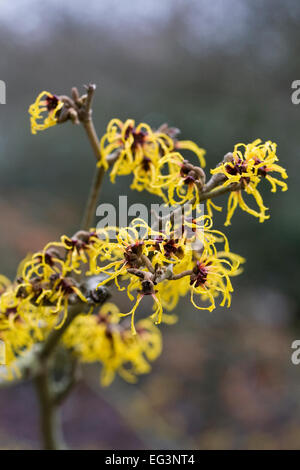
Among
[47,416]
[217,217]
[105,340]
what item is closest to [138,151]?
[105,340]

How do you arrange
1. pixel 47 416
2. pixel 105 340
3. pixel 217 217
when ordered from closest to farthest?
pixel 105 340
pixel 47 416
pixel 217 217

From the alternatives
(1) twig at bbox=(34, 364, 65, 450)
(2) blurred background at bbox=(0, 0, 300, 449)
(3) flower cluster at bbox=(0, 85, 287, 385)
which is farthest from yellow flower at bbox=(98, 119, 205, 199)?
(2) blurred background at bbox=(0, 0, 300, 449)

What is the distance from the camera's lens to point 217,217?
3.15 meters

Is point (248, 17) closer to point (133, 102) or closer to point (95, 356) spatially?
point (133, 102)

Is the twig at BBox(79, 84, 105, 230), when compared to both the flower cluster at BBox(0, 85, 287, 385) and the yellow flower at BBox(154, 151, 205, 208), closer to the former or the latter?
the flower cluster at BBox(0, 85, 287, 385)

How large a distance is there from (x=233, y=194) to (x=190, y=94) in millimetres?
4018

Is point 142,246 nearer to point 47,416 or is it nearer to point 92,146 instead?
point 92,146

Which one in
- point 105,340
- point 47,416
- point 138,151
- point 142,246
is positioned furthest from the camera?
point 47,416

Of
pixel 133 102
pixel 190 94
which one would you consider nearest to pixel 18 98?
pixel 133 102

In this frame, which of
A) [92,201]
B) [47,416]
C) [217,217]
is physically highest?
[217,217]

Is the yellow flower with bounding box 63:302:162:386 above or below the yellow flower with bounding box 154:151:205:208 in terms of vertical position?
below

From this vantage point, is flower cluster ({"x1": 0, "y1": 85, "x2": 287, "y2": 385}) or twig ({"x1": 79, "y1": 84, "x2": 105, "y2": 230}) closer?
flower cluster ({"x1": 0, "y1": 85, "x2": 287, "y2": 385})

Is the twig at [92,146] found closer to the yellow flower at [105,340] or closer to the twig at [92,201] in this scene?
the twig at [92,201]

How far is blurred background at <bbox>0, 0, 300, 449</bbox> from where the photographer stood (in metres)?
2.78
